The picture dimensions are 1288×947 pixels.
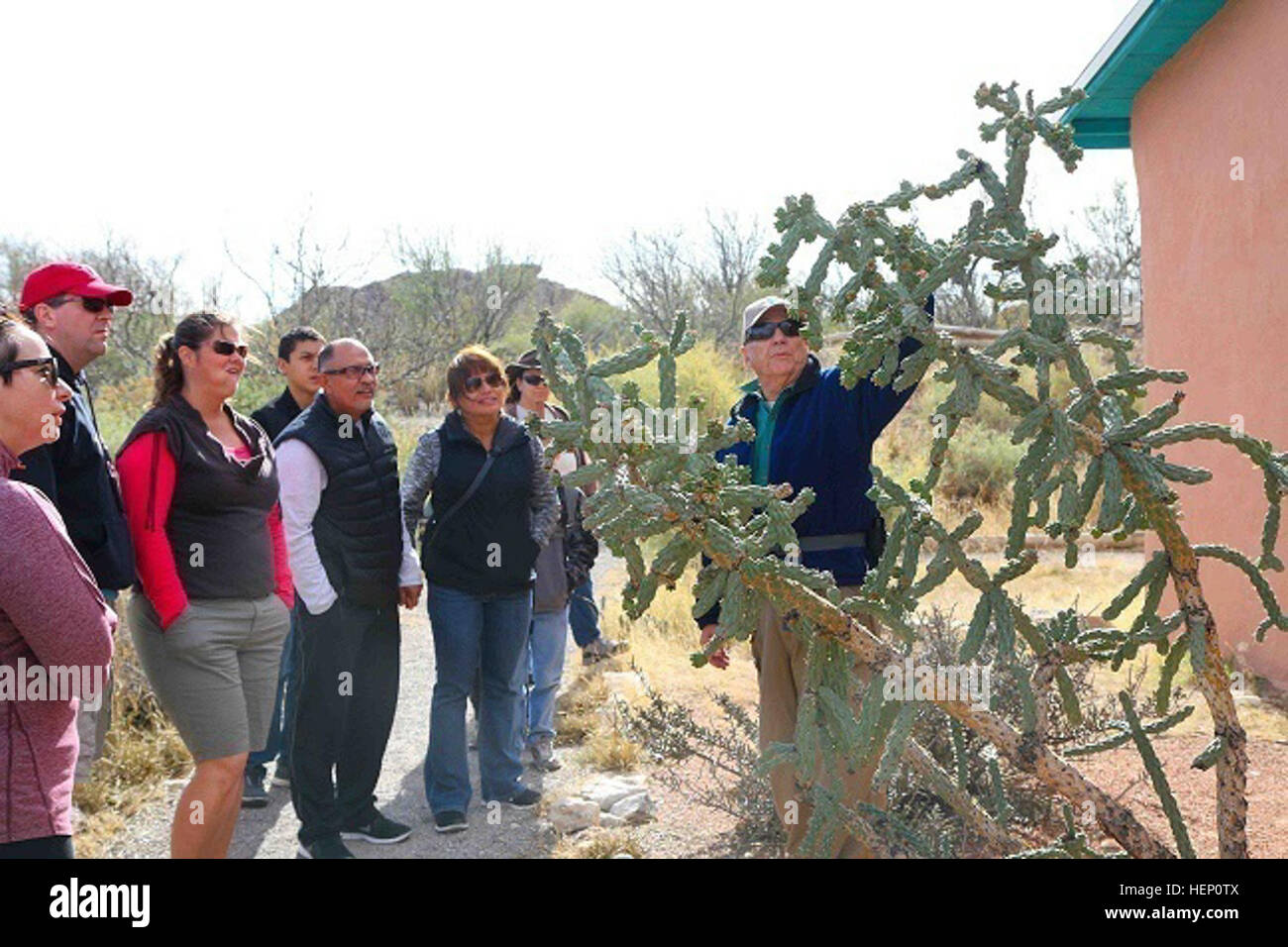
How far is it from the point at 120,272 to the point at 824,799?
78.7 ft

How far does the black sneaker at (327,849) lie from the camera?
4688mm

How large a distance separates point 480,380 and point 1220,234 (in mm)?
4560

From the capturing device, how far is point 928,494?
9.19 feet

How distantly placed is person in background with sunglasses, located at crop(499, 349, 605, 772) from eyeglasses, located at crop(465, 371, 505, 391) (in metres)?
0.78

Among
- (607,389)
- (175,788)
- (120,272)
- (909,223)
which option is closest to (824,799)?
(607,389)

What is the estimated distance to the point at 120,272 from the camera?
78.8 ft

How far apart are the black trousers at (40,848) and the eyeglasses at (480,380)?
9.36ft

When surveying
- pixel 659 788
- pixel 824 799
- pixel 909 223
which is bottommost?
pixel 659 788

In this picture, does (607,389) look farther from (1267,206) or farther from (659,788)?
(1267,206)

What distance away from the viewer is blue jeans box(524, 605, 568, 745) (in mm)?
6145

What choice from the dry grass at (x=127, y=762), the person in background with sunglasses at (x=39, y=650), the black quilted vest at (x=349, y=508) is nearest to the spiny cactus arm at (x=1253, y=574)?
the person in background with sunglasses at (x=39, y=650)

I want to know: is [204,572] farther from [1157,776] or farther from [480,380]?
[1157,776]
